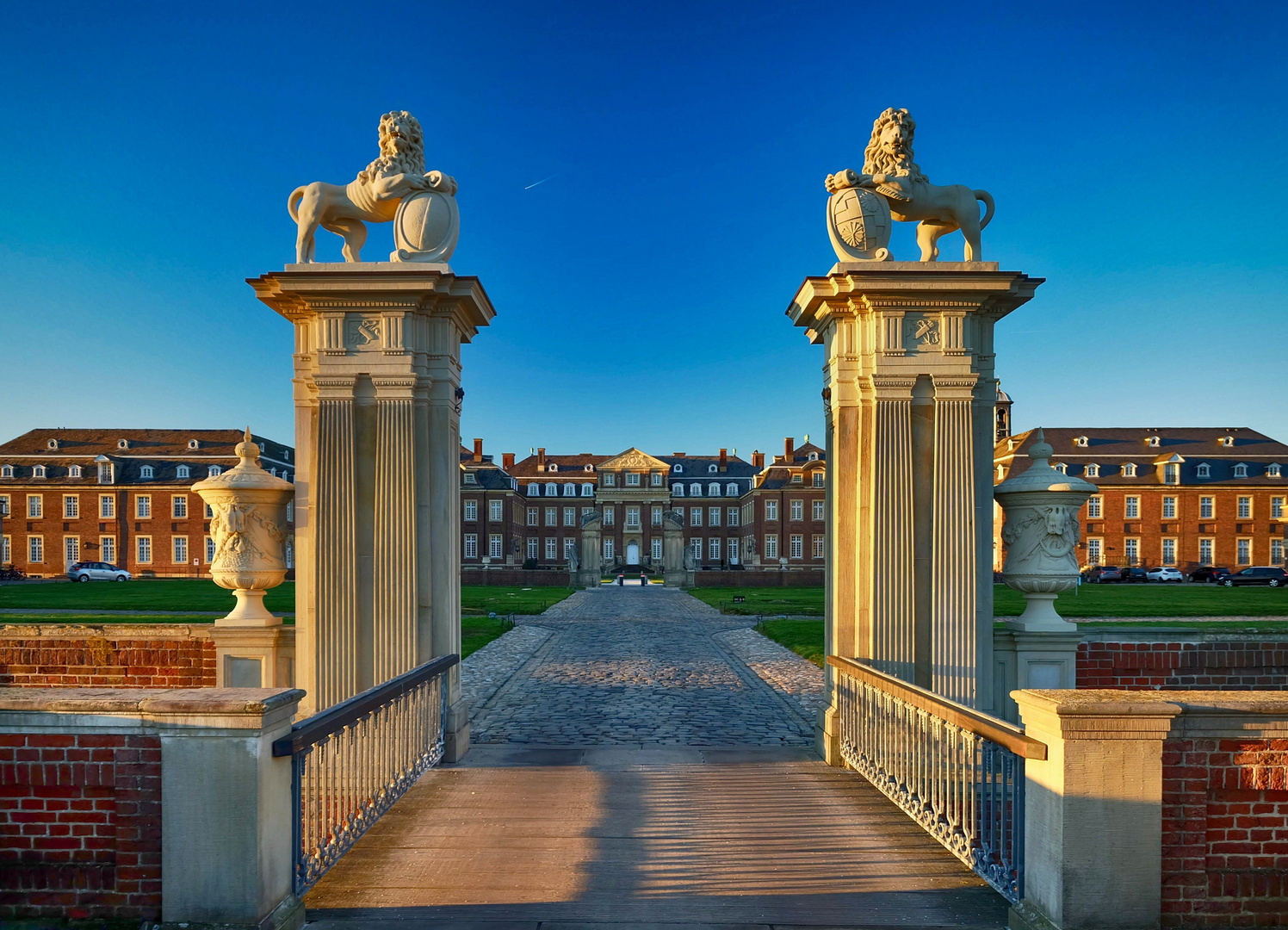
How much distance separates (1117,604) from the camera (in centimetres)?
2542

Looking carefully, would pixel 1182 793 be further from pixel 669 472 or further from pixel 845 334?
pixel 669 472

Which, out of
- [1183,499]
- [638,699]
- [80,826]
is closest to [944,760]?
[80,826]

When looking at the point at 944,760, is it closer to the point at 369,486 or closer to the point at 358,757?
the point at 358,757

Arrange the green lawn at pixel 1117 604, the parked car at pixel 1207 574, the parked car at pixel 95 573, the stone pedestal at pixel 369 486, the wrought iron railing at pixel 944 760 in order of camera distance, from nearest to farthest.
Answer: the wrought iron railing at pixel 944 760
the stone pedestal at pixel 369 486
the green lawn at pixel 1117 604
the parked car at pixel 95 573
the parked car at pixel 1207 574

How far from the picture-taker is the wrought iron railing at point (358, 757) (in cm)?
397

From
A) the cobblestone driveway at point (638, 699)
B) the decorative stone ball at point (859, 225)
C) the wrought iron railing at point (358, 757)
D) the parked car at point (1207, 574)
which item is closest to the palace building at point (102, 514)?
the cobblestone driveway at point (638, 699)

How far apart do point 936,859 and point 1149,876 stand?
1397mm

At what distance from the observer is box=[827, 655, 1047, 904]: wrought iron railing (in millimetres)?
3945

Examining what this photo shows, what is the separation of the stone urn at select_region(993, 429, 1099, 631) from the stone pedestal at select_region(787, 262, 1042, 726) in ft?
0.87

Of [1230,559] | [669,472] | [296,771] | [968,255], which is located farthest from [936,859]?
[669,472]

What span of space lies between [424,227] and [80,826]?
5.00 m

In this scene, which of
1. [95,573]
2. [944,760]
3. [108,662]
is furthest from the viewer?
[95,573]

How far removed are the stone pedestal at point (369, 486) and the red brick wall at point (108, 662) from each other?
0.91 meters

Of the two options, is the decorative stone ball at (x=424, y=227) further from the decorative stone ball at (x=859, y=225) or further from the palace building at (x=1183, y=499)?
the palace building at (x=1183, y=499)
